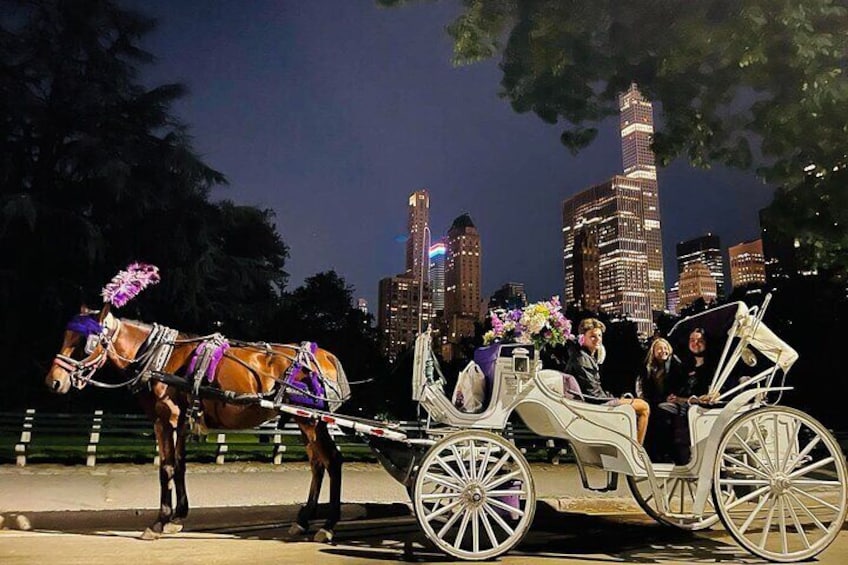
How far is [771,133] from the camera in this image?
8820 mm

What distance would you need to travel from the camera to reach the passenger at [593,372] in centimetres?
641

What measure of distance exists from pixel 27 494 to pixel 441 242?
6.07 m

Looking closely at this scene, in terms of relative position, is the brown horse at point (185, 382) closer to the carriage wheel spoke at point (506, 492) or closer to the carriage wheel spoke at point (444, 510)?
the carriage wheel spoke at point (444, 510)

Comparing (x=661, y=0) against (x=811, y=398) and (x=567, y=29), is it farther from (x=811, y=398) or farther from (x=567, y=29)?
(x=811, y=398)

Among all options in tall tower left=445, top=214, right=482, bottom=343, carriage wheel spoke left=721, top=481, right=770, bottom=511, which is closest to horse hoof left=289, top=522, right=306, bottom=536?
carriage wheel spoke left=721, top=481, right=770, bottom=511

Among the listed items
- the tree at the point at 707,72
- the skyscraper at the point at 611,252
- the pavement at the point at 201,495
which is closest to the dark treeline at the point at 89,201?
the pavement at the point at 201,495

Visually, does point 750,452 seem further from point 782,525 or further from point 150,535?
point 150,535

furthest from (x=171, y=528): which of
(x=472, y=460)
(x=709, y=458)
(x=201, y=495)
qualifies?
(x=709, y=458)

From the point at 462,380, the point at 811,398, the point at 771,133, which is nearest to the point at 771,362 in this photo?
the point at 462,380

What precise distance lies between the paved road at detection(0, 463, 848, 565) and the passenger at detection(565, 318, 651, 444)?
1.21 metres

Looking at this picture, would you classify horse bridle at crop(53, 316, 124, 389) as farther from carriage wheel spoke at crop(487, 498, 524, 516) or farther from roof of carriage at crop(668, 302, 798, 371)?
roof of carriage at crop(668, 302, 798, 371)

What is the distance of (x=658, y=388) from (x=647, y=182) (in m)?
150

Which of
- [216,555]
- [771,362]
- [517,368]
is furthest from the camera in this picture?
[771,362]

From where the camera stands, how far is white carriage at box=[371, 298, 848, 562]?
550 centimetres
